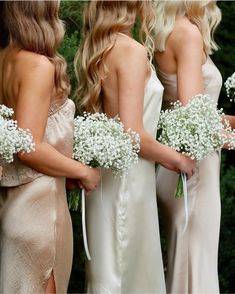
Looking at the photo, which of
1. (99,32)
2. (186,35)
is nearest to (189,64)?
(186,35)

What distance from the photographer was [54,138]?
19.6ft

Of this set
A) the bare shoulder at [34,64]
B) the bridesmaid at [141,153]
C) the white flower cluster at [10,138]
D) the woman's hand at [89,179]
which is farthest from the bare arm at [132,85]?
the white flower cluster at [10,138]

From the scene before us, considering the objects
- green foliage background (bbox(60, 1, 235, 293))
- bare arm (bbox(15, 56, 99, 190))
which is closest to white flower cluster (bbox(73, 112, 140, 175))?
bare arm (bbox(15, 56, 99, 190))

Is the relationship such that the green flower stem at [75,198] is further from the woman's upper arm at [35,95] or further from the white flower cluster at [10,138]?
the white flower cluster at [10,138]

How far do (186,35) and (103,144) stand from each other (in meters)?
1.11

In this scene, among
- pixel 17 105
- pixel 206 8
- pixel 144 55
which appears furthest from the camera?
pixel 206 8

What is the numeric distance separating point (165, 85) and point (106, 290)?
55.6 inches

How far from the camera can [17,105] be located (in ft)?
18.9

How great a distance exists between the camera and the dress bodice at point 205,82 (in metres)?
6.90

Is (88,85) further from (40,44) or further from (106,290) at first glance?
(106,290)

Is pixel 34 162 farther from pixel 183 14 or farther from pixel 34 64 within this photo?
pixel 183 14

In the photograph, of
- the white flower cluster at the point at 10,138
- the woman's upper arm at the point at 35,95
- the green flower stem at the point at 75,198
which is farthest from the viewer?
→ the green flower stem at the point at 75,198

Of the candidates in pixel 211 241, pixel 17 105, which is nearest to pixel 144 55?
pixel 17 105

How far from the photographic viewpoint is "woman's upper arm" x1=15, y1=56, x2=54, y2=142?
5.71 metres
